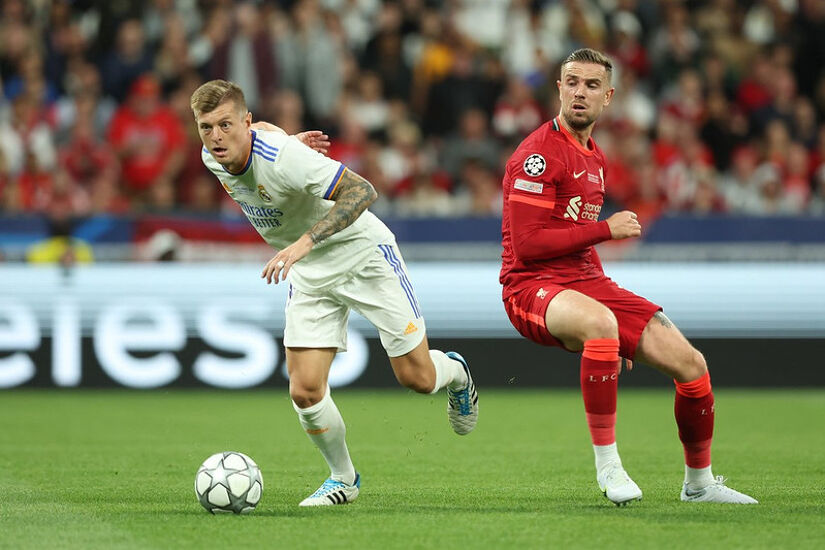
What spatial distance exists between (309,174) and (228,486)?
1484 millimetres

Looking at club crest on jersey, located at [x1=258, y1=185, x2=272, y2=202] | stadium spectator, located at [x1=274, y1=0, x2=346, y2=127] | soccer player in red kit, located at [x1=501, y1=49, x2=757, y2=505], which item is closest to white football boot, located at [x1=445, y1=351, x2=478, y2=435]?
soccer player in red kit, located at [x1=501, y1=49, x2=757, y2=505]

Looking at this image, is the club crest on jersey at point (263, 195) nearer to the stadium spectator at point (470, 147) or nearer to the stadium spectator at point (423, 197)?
the stadium spectator at point (423, 197)

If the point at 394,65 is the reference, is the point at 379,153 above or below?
below

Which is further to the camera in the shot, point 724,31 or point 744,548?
point 724,31

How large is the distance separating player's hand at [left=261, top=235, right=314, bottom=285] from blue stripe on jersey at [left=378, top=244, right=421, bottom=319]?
88 centimetres

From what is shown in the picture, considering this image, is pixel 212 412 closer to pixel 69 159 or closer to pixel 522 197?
pixel 69 159

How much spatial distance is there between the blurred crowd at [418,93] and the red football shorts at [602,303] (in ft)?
21.2

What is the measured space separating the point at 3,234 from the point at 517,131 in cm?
560

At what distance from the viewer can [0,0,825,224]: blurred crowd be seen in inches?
546

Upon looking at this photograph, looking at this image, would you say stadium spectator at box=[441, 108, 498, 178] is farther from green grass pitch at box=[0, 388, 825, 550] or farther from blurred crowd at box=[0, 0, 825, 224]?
green grass pitch at box=[0, 388, 825, 550]

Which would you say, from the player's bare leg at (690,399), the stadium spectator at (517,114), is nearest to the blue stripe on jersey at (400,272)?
the player's bare leg at (690,399)

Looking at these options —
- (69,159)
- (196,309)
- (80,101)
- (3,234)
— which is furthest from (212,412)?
(80,101)

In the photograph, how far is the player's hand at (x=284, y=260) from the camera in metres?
5.78

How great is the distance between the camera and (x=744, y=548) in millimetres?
5109
